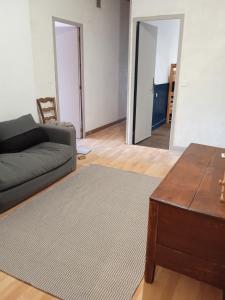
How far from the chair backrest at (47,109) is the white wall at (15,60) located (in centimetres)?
28

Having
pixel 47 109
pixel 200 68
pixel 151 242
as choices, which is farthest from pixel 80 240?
pixel 200 68

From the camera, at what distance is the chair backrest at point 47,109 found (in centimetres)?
385

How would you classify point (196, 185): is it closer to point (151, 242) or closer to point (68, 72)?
point (151, 242)

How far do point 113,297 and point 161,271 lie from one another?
0.40 metres

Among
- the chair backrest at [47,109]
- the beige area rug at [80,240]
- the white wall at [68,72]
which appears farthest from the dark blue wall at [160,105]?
the beige area rug at [80,240]

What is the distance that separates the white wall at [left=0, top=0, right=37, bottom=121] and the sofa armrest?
496 mm

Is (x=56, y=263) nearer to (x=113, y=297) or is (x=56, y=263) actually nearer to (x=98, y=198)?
(x=113, y=297)

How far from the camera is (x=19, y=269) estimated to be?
1.73 meters

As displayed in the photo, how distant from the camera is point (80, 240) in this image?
2.03 meters

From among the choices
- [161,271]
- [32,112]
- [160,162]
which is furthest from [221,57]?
[161,271]

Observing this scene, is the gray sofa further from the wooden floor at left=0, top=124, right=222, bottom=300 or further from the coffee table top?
the coffee table top

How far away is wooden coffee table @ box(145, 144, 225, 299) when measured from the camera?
4.41 ft

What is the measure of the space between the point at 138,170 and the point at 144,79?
6.40ft

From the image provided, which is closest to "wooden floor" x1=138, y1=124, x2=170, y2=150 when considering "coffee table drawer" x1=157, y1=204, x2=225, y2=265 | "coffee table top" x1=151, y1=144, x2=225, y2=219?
"coffee table top" x1=151, y1=144, x2=225, y2=219
